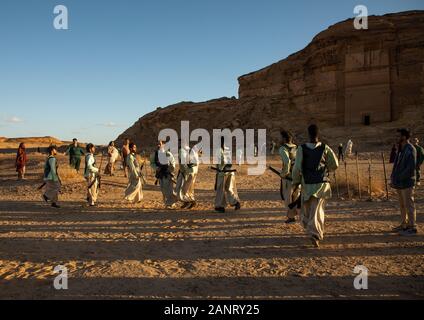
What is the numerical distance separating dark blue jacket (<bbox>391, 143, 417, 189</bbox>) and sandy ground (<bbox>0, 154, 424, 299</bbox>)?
0.89 metres

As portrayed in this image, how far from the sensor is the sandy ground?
396cm

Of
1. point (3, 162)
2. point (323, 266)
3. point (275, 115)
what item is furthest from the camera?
point (275, 115)

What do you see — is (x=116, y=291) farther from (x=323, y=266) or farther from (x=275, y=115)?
(x=275, y=115)

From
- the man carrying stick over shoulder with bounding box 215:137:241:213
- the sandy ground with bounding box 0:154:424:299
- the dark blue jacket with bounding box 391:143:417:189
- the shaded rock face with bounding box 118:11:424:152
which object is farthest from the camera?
the shaded rock face with bounding box 118:11:424:152

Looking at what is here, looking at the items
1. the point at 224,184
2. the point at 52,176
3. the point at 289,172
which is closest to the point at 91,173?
the point at 52,176

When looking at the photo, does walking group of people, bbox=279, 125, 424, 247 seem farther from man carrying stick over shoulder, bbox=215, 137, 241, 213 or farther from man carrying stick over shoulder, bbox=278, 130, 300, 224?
man carrying stick over shoulder, bbox=215, 137, 241, 213

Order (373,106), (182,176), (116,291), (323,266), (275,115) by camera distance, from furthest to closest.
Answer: (275,115) → (373,106) → (182,176) → (323,266) → (116,291)

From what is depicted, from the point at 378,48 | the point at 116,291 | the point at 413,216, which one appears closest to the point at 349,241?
the point at 413,216

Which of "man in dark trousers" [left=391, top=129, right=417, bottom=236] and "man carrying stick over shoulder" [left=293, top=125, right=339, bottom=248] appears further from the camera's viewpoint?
"man in dark trousers" [left=391, top=129, right=417, bottom=236]

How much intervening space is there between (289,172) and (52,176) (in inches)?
237

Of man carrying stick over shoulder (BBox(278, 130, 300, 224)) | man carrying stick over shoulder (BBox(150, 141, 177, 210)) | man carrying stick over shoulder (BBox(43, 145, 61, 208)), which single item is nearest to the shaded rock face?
man carrying stick over shoulder (BBox(150, 141, 177, 210))

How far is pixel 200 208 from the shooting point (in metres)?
9.27

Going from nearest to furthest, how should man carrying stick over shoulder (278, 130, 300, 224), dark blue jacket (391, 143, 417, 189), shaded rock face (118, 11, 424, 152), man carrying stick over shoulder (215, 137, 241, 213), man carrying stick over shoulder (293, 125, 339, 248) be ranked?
1. man carrying stick over shoulder (293, 125, 339, 248)
2. dark blue jacket (391, 143, 417, 189)
3. man carrying stick over shoulder (278, 130, 300, 224)
4. man carrying stick over shoulder (215, 137, 241, 213)
5. shaded rock face (118, 11, 424, 152)
